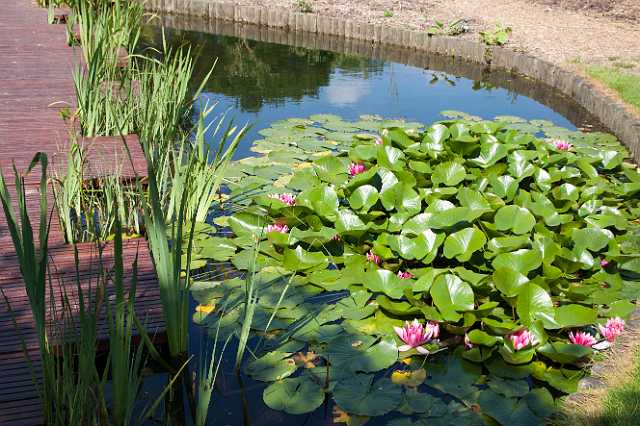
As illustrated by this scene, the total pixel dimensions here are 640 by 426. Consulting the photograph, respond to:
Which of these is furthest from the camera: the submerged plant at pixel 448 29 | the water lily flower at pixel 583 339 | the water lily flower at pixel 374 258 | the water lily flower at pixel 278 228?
the submerged plant at pixel 448 29

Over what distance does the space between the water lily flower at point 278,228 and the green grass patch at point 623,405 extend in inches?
66.1

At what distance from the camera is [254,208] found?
3836 millimetres

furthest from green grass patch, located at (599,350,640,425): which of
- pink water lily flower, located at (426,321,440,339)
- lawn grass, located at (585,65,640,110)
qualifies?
lawn grass, located at (585,65,640,110)

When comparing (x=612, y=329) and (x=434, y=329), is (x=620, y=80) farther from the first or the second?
(x=434, y=329)

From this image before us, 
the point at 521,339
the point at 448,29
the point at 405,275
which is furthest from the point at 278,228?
the point at 448,29

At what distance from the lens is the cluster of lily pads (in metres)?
2.63

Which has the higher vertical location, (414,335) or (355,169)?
(355,169)

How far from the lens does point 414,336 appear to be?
109 inches

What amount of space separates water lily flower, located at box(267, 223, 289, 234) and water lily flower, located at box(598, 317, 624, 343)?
4.95 ft

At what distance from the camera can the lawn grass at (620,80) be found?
6086 mm

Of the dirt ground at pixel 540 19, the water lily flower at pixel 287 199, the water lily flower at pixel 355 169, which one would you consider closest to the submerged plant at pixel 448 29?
the dirt ground at pixel 540 19

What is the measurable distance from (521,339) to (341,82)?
201 inches

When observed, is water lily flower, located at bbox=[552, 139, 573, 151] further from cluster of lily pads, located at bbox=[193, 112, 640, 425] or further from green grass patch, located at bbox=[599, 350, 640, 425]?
green grass patch, located at bbox=[599, 350, 640, 425]

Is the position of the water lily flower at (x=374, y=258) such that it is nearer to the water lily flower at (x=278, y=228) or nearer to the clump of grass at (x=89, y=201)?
the water lily flower at (x=278, y=228)
